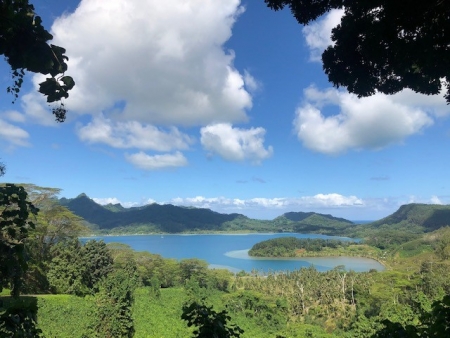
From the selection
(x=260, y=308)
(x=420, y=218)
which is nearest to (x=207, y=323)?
(x=260, y=308)

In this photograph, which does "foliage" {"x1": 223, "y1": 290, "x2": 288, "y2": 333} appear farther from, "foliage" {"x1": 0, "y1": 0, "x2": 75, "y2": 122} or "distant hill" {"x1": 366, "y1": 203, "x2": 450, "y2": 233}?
"distant hill" {"x1": 366, "y1": 203, "x2": 450, "y2": 233}

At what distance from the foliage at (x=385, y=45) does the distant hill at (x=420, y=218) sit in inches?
6547

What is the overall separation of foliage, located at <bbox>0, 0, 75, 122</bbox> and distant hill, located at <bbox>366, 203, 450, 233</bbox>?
16992 centimetres

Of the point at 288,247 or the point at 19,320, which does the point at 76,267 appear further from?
the point at 288,247

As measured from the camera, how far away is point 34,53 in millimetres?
2406

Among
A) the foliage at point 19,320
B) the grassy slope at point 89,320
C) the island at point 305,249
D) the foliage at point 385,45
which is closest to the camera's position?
the foliage at point 19,320

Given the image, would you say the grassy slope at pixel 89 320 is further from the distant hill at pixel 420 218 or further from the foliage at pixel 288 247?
the distant hill at pixel 420 218

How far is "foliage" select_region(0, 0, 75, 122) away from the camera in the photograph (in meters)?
2.36

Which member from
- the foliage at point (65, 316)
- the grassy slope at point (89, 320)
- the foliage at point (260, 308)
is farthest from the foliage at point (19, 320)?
the foliage at point (260, 308)

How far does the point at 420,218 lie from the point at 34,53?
203 metres

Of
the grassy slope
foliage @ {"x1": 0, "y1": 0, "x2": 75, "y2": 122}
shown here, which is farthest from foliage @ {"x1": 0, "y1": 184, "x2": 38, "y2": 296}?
the grassy slope

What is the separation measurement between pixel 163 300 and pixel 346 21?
2999cm

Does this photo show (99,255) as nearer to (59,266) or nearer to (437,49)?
(59,266)

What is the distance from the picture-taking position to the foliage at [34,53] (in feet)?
7.74
